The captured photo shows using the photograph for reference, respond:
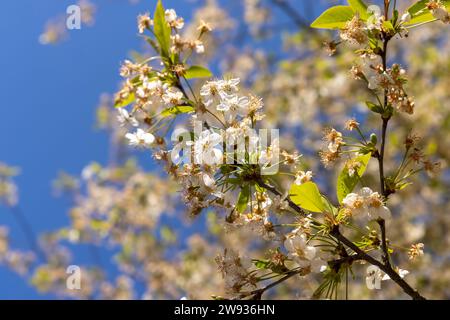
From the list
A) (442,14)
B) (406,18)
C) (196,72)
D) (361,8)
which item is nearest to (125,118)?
(196,72)

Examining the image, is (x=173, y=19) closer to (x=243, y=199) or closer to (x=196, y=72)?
(x=196, y=72)

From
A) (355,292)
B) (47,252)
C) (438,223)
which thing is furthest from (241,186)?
(47,252)

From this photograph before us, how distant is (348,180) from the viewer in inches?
59.6

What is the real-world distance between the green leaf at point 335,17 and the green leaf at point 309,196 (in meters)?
0.51

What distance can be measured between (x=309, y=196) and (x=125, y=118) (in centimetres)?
71

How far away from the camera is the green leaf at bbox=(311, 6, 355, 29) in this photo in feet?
5.15

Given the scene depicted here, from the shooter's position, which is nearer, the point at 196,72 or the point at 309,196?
the point at 309,196

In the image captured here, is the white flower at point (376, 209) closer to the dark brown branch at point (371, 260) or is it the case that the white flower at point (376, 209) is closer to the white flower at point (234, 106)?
the dark brown branch at point (371, 260)

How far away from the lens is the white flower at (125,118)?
1736mm

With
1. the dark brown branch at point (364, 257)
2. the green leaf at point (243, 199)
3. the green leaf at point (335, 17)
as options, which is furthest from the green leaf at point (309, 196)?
the green leaf at point (335, 17)

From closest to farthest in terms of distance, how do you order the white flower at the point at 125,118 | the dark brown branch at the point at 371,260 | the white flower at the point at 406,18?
1. the dark brown branch at the point at 371,260
2. the white flower at the point at 406,18
3. the white flower at the point at 125,118
